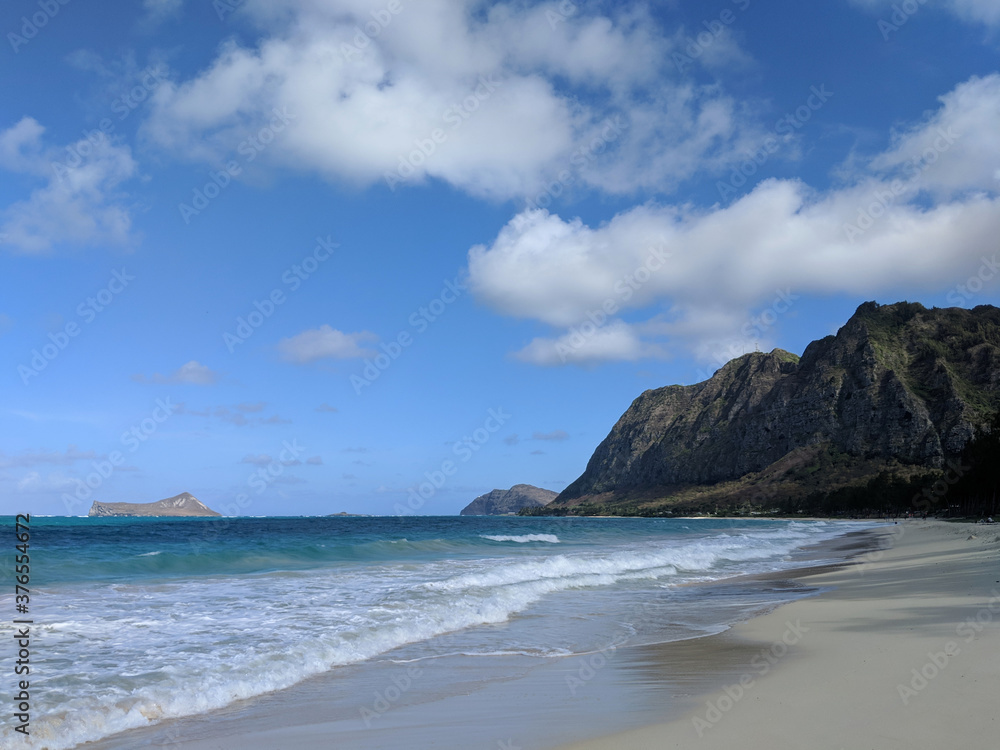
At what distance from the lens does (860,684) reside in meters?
6.73

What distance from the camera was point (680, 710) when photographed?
21.1 ft

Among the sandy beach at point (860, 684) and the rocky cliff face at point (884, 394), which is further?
the rocky cliff face at point (884, 394)

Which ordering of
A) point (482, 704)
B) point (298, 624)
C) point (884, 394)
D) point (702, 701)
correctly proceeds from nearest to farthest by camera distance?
point (702, 701), point (482, 704), point (298, 624), point (884, 394)

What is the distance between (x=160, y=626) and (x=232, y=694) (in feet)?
15.1

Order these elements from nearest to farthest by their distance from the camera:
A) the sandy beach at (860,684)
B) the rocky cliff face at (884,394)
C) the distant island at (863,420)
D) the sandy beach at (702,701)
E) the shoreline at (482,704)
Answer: the sandy beach at (860,684), the sandy beach at (702,701), the shoreline at (482,704), the distant island at (863,420), the rocky cliff face at (884,394)

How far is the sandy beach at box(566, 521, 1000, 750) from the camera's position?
5203 mm

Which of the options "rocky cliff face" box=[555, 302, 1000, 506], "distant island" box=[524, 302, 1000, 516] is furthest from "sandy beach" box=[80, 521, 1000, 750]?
"rocky cliff face" box=[555, 302, 1000, 506]

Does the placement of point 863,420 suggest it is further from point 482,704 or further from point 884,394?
point 482,704

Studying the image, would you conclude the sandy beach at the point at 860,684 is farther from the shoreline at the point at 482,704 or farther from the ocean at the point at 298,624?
the ocean at the point at 298,624

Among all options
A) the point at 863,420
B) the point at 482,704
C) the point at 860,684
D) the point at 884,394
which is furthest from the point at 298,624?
the point at 863,420

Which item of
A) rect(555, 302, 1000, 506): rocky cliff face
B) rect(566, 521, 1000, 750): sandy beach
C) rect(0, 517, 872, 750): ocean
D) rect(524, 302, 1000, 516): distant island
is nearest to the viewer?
rect(566, 521, 1000, 750): sandy beach

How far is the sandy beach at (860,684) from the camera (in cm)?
520

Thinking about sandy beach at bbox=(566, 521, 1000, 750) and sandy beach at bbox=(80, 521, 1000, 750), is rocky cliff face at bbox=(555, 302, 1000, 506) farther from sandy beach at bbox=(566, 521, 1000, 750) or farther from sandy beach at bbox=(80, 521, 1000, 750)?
sandy beach at bbox=(80, 521, 1000, 750)

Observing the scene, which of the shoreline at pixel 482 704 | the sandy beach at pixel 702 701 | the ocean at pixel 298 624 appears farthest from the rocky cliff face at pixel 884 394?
the shoreline at pixel 482 704
